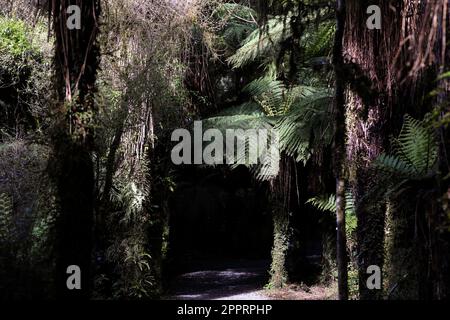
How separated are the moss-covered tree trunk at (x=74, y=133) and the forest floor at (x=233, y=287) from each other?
4.68 m

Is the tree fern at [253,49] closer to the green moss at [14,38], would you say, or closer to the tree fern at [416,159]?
the green moss at [14,38]

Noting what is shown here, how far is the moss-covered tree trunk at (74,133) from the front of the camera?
14.6 ft

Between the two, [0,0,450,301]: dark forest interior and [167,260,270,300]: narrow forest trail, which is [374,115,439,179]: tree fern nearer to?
[0,0,450,301]: dark forest interior

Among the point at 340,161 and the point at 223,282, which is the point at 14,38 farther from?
the point at 340,161

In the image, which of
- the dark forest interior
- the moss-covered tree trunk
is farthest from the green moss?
the moss-covered tree trunk

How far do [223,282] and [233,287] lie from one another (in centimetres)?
78

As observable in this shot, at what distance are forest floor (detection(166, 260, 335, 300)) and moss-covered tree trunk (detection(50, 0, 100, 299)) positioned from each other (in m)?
4.68

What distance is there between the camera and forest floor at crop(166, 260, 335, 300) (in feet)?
30.3

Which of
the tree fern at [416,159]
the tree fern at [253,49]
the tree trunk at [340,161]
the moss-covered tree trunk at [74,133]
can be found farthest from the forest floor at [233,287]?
the moss-covered tree trunk at [74,133]
